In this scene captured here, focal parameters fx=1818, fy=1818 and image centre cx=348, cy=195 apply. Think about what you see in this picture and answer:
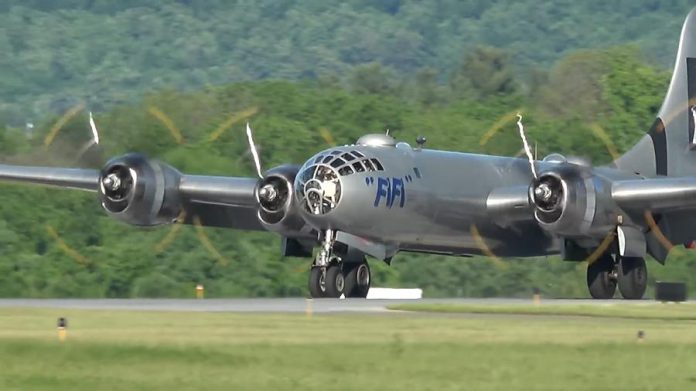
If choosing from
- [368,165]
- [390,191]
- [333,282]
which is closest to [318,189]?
[368,165]

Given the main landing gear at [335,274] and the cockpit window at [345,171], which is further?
the main landing gear at [335,274]

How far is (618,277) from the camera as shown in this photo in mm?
45812

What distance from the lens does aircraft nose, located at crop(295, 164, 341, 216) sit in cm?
4250

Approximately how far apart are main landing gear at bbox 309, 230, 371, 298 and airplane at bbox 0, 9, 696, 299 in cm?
3

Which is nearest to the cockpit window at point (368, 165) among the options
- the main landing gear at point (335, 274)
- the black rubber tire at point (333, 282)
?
the main landing gear at point (335, 274)

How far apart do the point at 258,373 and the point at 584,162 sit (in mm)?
22851

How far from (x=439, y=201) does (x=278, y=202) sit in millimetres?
4157

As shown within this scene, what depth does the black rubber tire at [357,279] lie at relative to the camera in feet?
147

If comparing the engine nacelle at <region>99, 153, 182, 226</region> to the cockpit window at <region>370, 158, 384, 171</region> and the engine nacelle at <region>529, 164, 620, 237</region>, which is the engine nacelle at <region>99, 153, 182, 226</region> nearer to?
the cockpit window at <region>370, 158, 384, 171</region>

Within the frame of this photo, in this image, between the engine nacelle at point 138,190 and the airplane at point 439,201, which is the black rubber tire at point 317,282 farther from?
the engine nacelle at point 138,190

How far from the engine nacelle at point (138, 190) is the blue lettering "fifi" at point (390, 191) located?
6.02 meters

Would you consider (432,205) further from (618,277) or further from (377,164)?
(618,277)

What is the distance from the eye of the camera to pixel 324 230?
142 feet

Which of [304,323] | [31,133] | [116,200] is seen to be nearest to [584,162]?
[116,200]
